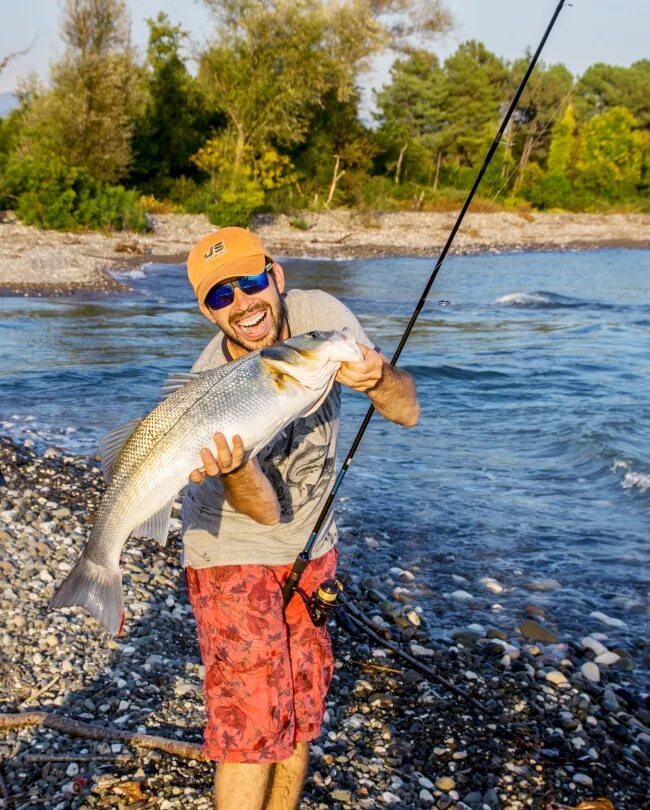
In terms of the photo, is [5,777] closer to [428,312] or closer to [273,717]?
[273,717]

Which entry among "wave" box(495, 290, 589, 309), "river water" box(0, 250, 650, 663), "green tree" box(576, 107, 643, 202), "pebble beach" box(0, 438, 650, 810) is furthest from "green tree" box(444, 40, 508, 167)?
"pebble beach" box(0, 438, 650, 810)

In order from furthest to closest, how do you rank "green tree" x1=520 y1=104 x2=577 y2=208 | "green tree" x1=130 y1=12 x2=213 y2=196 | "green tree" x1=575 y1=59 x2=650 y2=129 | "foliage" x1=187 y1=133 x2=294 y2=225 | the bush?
"green tree" x1=575 y1=59 x2=650 y2=129, "green tree" x1=520 y1=104 x2=577 y2=208, "green tree" x1=130 y1=12 x2=213 y2=196, "foliage" x1=187 y1=133 x2=294 y2=225, the bush

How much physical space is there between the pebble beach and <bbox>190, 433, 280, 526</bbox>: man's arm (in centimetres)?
138

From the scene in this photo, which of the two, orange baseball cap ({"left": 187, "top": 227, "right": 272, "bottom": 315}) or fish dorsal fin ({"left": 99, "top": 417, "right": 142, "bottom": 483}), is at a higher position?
orange baseball cap ({"left": 187, "top": 227, "right": 272, "bottom": 315})

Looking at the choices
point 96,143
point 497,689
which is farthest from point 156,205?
point 497,689

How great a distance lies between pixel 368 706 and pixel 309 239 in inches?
1385

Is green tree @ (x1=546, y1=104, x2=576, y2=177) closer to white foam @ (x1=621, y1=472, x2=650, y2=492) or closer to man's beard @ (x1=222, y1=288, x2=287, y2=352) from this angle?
white foam @ (x1=621, y1=472, x2=650, y2=492)

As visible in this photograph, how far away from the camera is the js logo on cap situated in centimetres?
327

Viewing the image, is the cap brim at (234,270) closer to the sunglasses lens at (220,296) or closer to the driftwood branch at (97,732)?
the sunglasses lens at (220,296)

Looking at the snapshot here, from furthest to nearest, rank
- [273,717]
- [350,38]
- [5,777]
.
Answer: [350,38], [5,777], [273,717]

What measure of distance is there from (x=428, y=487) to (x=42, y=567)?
409 cm

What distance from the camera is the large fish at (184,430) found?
2801mm

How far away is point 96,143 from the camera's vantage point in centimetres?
3478

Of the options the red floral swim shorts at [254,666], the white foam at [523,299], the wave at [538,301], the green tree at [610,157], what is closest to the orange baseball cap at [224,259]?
the red floral swim shorts at [254,666]
